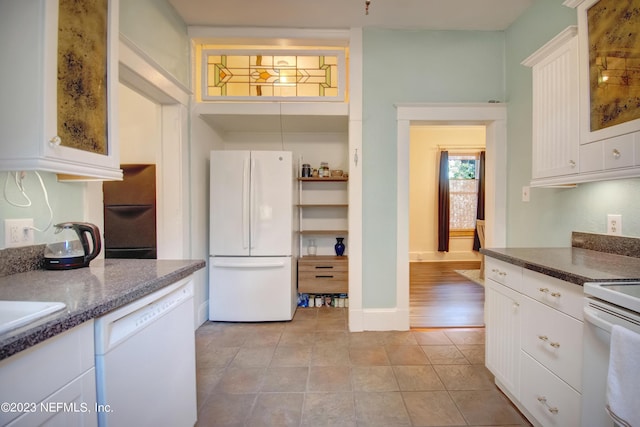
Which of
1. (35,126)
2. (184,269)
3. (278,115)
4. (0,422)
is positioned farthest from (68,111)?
(278,115)

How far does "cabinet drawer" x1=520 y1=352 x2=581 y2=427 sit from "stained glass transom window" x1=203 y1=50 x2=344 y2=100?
8.41 feet

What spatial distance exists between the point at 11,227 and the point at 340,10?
2.67 metres

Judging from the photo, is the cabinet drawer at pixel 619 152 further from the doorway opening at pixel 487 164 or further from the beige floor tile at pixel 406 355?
the beige floor tile at pixel 406 355

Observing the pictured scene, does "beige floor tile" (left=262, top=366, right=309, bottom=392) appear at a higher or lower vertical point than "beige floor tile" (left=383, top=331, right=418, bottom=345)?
lower

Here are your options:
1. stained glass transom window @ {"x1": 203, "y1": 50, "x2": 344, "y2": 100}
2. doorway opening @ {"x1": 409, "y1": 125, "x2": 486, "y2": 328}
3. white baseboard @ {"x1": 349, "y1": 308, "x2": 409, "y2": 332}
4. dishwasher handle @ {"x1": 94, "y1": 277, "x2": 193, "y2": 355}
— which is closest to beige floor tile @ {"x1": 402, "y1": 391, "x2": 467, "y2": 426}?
white baseboard @ {"x1": 349, "y1": 308, "x2": 409, "y2": 332}

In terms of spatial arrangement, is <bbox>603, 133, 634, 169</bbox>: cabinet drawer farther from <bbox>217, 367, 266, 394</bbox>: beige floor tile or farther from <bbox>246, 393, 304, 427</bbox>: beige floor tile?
<bbox>217, 367, 266, 394</bbox>: beige floor tile

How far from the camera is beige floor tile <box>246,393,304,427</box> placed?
5.01 feet

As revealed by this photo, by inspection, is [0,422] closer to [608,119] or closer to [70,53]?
[70,53]

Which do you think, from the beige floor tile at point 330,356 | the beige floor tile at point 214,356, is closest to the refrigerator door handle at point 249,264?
the beige floor tile at point 214,356

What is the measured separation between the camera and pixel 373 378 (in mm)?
1916

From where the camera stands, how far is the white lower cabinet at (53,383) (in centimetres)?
61

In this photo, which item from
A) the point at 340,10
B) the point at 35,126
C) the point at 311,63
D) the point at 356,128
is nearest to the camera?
the point at 35,126

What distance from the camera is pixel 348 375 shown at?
1.95 m

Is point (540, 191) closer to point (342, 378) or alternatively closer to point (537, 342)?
point (537, 342)
